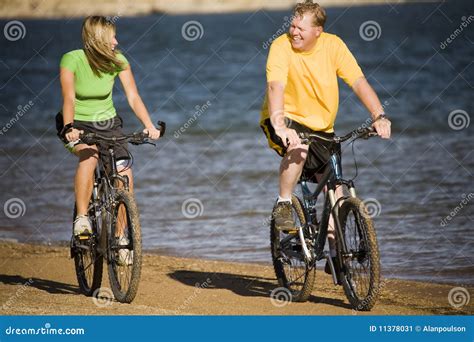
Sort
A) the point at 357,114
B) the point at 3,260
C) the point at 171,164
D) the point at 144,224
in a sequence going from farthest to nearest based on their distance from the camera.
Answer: the point at 357,114 → the point at 171,164 → the point at 144,224 → the point at 3,260

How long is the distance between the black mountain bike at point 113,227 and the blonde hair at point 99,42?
466mm

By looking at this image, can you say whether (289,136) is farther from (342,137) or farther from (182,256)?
(182,256)

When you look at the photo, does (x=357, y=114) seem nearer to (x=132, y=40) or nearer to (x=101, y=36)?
Answer: (x=101, y=36)

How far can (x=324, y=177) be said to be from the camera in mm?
A: 6887

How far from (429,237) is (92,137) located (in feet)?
12.0

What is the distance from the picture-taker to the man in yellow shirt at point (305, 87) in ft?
22.0

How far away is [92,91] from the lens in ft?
23.4

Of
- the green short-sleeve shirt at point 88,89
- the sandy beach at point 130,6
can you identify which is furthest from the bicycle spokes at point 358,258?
the sandy beach at point 130,6

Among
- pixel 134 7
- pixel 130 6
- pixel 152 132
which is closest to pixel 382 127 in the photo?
pixel 152 132

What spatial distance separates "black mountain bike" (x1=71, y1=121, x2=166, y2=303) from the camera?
687 cm

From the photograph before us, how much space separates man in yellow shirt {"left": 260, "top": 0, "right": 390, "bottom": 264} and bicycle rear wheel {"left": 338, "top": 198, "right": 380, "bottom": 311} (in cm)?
19

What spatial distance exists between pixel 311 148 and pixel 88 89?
1.45 metres

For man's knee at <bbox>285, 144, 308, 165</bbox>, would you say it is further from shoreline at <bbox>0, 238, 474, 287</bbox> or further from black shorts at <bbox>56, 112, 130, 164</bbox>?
shoreline at <bbox>0, 238, 474, 287</bbox>

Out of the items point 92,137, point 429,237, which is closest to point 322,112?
point 92,137
